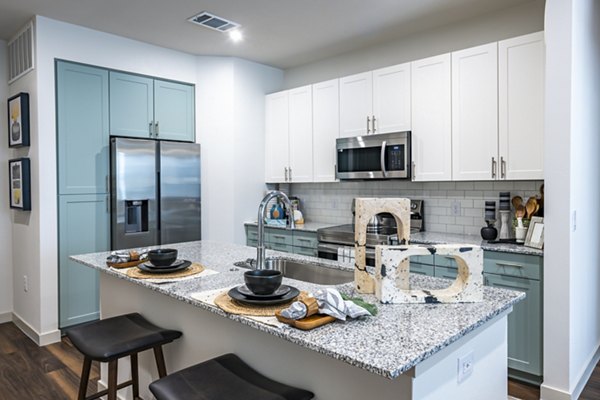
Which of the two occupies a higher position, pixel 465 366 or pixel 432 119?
pixel 432 119

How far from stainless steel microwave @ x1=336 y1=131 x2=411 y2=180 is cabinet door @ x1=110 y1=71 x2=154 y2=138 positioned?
191 cm

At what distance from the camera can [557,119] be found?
2.48 m

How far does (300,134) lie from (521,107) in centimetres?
220

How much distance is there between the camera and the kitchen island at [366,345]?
116 cm

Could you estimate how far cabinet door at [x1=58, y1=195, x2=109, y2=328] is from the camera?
3.70 meters

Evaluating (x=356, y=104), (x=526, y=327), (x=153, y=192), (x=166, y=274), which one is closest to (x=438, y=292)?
(x=166, y=274)

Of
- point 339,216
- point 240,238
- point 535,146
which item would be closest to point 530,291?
point 535,146

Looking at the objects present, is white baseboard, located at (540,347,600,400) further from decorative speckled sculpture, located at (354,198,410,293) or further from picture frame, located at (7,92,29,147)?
picture frame, located at (7,92,29,147)

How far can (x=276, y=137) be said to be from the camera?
15.8 ft

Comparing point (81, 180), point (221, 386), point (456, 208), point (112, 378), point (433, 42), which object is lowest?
point (112, 378)

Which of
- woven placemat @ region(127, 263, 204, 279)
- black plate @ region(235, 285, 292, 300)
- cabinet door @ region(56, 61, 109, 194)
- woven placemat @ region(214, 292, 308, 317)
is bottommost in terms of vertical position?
woven placemat @ region(214, 292, 308, 317)

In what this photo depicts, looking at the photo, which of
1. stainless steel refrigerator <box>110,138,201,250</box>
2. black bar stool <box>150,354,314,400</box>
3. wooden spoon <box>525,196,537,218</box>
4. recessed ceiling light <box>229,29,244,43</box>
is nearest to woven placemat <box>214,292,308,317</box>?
black bar stool <box>150,354,314,400</box>

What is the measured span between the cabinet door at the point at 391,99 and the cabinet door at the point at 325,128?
1.53ft

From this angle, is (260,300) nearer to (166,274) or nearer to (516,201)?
(166,274)
